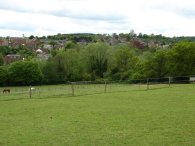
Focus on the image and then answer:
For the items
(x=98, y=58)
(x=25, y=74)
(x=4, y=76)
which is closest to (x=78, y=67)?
(x=98, y=58)

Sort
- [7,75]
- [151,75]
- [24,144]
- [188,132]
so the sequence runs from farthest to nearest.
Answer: [7,75] → [151,75] → [188,132] → [24,144]

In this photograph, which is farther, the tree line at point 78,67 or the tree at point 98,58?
the tree at point 98,58

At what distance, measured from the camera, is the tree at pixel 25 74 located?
9388 cm

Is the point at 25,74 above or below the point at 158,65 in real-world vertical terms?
below

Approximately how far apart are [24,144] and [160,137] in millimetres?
4758

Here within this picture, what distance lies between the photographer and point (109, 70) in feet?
324

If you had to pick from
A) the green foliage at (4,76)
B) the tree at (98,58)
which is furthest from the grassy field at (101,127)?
the tree at (98,58)

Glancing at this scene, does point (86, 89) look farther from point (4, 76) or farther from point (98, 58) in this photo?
point (98, 58)

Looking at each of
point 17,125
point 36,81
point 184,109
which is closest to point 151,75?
point 36,81

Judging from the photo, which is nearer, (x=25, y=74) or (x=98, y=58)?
(x=25, y=74)

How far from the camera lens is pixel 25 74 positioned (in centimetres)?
9481

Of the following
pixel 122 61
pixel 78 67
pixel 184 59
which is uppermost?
pixel 184 59

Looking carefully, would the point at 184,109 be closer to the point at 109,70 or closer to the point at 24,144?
the point at 24,144

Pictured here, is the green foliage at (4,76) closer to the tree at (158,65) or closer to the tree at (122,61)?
the tree at (122,61)
